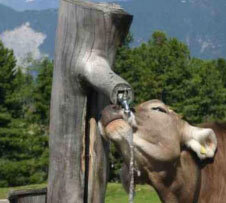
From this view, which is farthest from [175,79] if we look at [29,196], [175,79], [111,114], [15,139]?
[111,114]

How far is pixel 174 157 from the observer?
2.90 metres

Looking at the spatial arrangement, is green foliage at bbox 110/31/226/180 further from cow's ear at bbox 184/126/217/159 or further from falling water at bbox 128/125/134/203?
falling water at bbox 128/125/134/203

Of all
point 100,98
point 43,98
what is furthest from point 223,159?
point 43,98

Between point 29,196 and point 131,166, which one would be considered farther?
point 29,196

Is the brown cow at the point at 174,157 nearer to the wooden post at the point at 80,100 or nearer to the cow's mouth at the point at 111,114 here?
the cow's mouth at the point at 111,114

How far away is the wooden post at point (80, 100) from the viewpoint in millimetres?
2994

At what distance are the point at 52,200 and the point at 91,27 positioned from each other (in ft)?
2.76

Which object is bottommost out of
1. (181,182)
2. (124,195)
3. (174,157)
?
(124,195)

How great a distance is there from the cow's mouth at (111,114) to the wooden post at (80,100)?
0.75 feet

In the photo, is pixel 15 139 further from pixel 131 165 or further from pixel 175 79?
pixel 131 165

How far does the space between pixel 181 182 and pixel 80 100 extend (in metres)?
0.60

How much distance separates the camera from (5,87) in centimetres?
2858

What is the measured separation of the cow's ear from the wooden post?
433mm

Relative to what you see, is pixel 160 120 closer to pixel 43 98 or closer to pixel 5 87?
pixel 5 87
